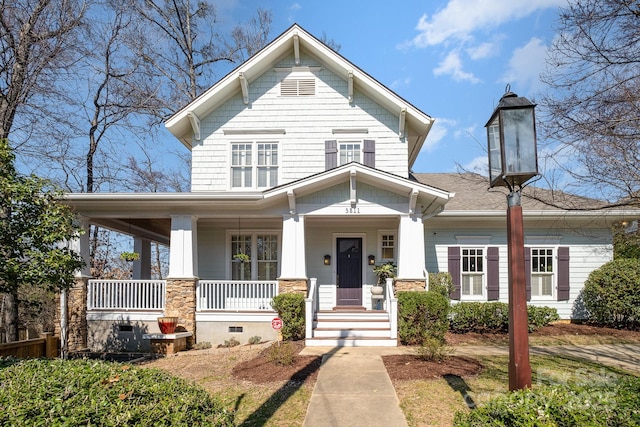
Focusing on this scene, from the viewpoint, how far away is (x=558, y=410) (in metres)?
3.08

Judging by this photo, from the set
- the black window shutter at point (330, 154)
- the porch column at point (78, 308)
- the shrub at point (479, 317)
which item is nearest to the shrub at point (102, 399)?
the porch column at point (78, 308)

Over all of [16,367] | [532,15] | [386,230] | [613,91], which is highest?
[532,15]

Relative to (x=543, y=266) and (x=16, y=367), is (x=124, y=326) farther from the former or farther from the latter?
(x=543, y=266)

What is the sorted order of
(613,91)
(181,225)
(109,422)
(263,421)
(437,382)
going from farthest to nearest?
1. (181,225)
2. (613,91)
3. (437,382)
4. (263,421)
5. (109,422)

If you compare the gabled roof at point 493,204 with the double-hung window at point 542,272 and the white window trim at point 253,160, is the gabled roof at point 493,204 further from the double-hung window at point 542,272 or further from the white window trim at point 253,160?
the white window trim at point 253,160

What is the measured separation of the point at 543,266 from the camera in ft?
44.5

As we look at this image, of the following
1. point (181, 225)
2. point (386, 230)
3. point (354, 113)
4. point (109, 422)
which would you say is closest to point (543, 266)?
point (386, 230)

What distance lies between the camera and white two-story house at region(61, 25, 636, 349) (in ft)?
36.3

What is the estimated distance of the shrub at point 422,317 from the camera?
979cm

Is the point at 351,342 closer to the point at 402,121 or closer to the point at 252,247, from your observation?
the point at 252,247

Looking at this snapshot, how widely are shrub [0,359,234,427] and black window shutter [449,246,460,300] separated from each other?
10.8 m

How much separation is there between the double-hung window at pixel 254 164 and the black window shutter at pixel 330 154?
1.50m

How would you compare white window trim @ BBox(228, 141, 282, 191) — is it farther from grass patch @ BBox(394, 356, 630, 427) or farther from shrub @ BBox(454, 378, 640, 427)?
shrub @ BBox(454, 378, 640, 427)

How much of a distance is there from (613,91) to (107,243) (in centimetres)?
2289
